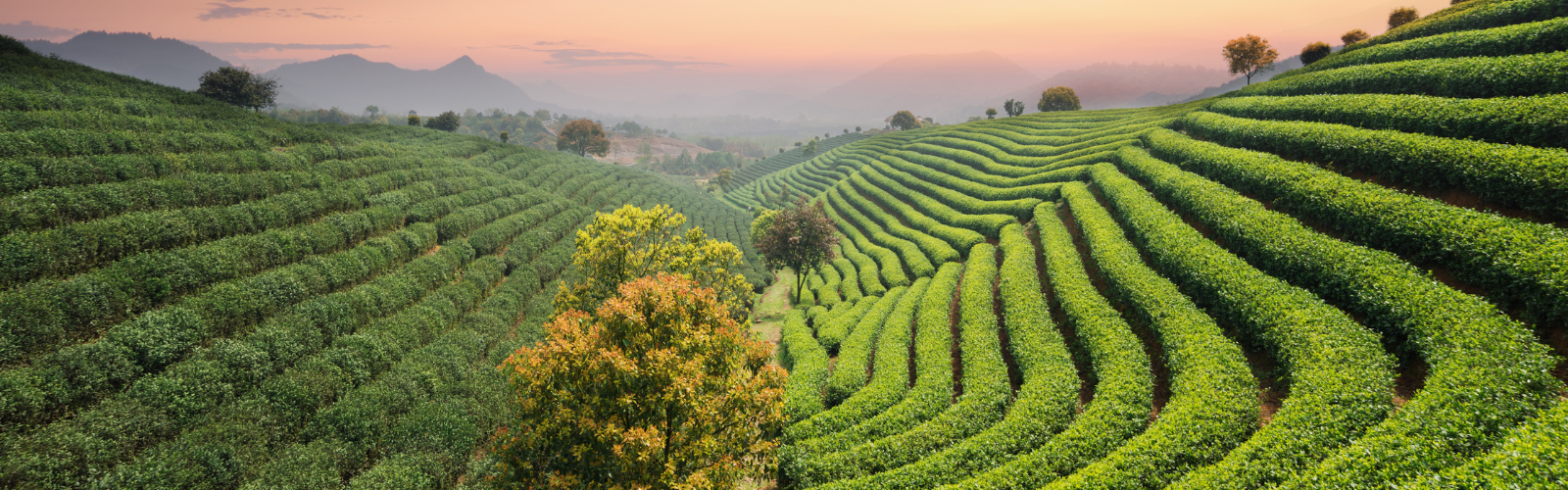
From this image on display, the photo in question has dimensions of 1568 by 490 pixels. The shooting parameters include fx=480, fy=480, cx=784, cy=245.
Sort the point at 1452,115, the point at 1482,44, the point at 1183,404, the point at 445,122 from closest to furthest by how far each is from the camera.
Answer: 1. the point at 1183,404
2. the point at 1452,115
3. the point at 1482,44
4. the point at 445,122

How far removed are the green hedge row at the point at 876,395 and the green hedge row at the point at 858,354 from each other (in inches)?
13.7

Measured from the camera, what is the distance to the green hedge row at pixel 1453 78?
1909 centimetres

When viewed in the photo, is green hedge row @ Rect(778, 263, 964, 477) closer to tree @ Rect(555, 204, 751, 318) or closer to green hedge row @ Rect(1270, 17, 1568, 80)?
tree @ Rect(555, 204, 751, 318)

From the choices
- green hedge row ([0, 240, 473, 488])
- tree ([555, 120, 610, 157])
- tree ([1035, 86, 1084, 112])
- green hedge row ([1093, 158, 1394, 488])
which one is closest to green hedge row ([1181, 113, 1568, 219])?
green hedge row ([1093, 158, 1394, 488])

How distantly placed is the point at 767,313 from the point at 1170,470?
2912cm

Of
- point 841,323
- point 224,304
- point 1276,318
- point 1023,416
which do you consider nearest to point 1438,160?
point 1276,318

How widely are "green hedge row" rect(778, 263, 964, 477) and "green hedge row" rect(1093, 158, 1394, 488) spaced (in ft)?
23.6

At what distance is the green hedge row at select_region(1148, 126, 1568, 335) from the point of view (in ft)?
39.1

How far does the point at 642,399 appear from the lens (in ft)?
37.0

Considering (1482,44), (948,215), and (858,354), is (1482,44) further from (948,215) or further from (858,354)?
(858,354)

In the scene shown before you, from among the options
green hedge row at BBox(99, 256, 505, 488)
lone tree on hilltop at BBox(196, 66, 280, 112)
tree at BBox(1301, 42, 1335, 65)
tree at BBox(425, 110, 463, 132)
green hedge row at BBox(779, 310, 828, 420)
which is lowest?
green hedge row at BBox(779, 310, 828, 420)

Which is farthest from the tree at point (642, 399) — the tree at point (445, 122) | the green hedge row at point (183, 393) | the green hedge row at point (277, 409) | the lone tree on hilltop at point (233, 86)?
the lone tree on hilltop at point (233, 86)

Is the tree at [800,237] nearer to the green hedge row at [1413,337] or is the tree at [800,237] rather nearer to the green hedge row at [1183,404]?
the green hedge row at [1183,404]

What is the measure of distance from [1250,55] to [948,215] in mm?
44676
